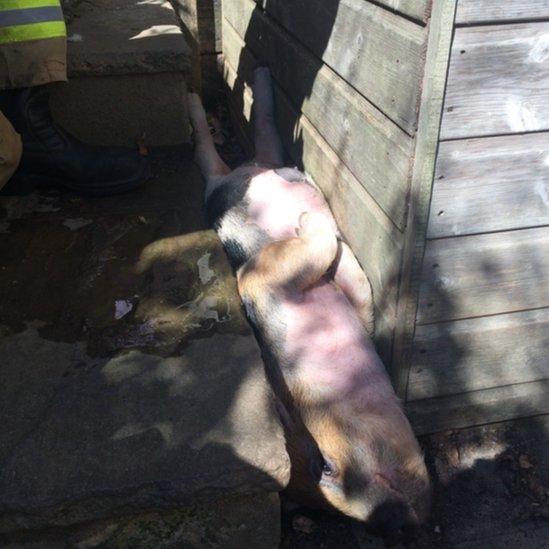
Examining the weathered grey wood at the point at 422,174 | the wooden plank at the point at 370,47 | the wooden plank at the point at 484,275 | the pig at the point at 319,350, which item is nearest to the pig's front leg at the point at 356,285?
the pig at the point at 319,350

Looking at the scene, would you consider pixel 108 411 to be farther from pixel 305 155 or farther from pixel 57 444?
pixel 305 155

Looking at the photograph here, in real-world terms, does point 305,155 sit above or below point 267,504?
above

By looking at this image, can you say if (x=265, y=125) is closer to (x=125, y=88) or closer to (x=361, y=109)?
(x=125, y=88)

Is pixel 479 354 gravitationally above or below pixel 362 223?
below

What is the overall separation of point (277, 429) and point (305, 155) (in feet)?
6.01

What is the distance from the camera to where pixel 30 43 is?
10.5ft

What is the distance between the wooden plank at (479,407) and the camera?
282cm

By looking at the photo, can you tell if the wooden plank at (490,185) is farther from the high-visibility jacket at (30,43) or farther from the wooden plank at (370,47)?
the high-visibility jacket at (30,43)

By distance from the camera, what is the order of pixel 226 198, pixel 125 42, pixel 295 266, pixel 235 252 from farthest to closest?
pixel 125 42 < pixel 226 198 < pixel 235 252 < pixel 295 266

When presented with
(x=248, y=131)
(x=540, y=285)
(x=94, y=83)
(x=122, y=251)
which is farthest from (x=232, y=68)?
(x=540, y=285)

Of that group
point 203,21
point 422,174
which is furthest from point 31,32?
point 203,21

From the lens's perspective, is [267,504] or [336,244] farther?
[336,244]

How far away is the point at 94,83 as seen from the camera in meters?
3.91

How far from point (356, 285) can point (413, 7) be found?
123 centimetres
